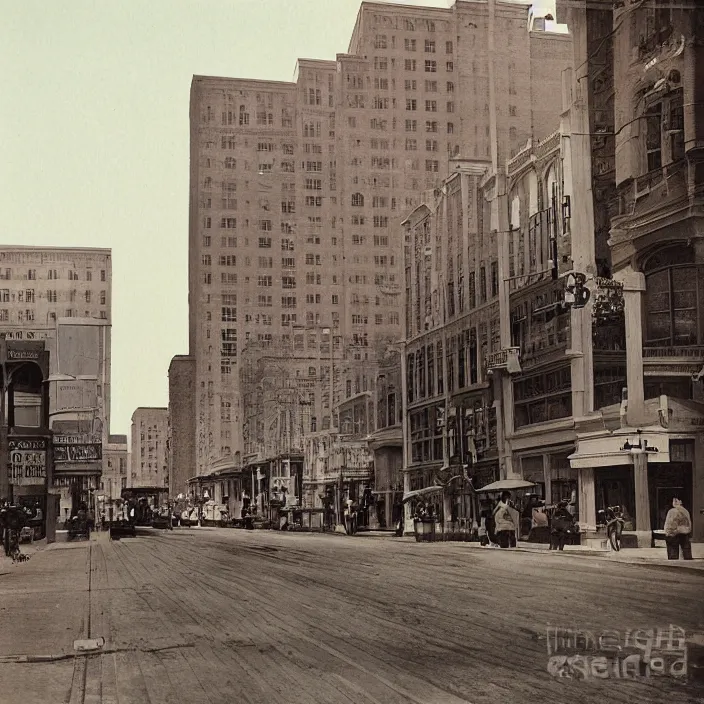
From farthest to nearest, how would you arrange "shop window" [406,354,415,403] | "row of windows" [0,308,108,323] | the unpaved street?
"shop window" [406,354,415,403] → "row of windows" [0,308,108,323] → the unpaved street

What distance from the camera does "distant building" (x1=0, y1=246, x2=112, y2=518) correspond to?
9.78m

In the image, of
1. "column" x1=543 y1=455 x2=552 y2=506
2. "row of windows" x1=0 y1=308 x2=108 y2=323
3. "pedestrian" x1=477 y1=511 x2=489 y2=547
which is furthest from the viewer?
"pedestrian" x1=477 y1=511 x2=489 y2=547

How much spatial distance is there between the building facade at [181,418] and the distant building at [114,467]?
45cm

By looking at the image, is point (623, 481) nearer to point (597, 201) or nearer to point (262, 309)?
point (597, 201)

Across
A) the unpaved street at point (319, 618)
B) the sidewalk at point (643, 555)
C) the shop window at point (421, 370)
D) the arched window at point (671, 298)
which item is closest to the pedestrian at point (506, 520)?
the unpaved street at point (319, 618)

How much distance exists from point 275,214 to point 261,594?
3.74 meters

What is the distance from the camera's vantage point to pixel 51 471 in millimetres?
9836

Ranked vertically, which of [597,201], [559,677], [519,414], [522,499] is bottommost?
[559,677]

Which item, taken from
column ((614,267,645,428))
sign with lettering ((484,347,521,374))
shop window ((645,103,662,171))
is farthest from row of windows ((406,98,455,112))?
sign with lettering ((484,347,521,374))

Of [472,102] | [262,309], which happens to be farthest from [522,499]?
[472,102]

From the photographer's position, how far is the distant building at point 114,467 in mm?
10297

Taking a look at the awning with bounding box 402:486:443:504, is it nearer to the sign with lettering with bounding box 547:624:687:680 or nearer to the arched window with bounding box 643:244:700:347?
the sign with lettering with bounding box 547:624:687:680

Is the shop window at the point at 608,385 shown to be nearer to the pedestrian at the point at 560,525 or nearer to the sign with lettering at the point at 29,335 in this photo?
the pedestrian at the point at 560,525

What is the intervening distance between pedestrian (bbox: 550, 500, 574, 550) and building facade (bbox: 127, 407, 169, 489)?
3.76 m
